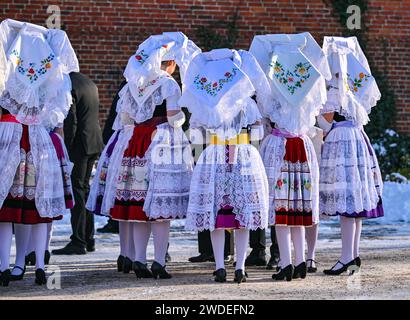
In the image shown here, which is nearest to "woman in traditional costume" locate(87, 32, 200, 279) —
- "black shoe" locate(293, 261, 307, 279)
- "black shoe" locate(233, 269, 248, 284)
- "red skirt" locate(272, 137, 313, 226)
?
"black shoe" locate(233, 269, 248, 284)

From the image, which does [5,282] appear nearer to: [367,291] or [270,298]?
[270,298]

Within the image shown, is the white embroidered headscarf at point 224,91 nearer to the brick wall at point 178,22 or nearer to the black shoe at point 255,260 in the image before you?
the black shoe at point 255,260

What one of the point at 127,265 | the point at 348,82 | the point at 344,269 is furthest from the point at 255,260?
the point at 348,82

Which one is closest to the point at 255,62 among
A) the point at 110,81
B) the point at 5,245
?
the point at 5,245

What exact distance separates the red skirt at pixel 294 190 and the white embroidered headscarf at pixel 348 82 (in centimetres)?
62

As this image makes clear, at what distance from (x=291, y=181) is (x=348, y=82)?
1.14 meters

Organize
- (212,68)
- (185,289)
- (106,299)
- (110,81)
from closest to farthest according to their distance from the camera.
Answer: (106,299)
(185,289)
(212,68)
(110,81)

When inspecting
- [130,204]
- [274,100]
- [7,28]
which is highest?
[7,28]

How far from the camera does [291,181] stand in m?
8.20

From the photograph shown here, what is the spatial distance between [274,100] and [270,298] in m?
1.82

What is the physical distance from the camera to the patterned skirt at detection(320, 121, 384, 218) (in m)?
8.52

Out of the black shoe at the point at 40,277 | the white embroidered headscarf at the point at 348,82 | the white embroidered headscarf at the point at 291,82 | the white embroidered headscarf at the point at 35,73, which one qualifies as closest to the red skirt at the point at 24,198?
the white embroidered headscarf at the point at 35,73

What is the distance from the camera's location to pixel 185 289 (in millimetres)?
7695

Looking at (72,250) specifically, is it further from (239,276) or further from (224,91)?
(224,91)
